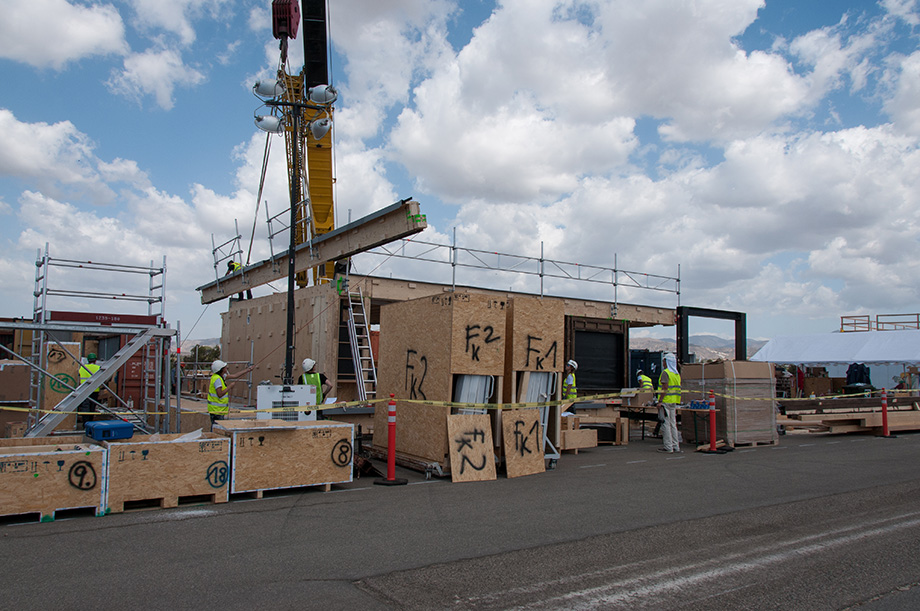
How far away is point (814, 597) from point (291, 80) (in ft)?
61.6

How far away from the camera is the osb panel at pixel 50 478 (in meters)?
6.95

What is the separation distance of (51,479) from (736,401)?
13461mm

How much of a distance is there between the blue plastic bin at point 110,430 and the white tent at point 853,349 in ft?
106

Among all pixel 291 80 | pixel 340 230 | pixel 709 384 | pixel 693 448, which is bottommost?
pixel 693 448

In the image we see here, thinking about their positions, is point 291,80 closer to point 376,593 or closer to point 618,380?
point 618,380

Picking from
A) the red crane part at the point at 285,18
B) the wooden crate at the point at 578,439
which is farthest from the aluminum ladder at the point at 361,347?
the red crane part at the point at 285,18

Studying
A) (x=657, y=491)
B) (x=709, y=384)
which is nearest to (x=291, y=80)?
(x=709, y=384)

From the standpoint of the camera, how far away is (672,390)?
1383 centimetres

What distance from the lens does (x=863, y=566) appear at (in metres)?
5.61

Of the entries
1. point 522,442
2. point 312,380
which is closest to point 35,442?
point 312,380

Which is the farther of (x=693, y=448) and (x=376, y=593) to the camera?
(x=693, y=448)

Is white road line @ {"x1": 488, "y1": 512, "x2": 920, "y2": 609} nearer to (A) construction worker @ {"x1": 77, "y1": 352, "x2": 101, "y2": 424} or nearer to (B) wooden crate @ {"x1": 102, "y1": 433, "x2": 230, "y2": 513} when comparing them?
(B) wooden crate @ {"x1": 102, "y1": 433, "x2": 230, "y2": 513}

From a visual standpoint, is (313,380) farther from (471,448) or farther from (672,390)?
(672,390)

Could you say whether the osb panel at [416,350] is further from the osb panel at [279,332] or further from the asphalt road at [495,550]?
the osb panel at [279,332]
